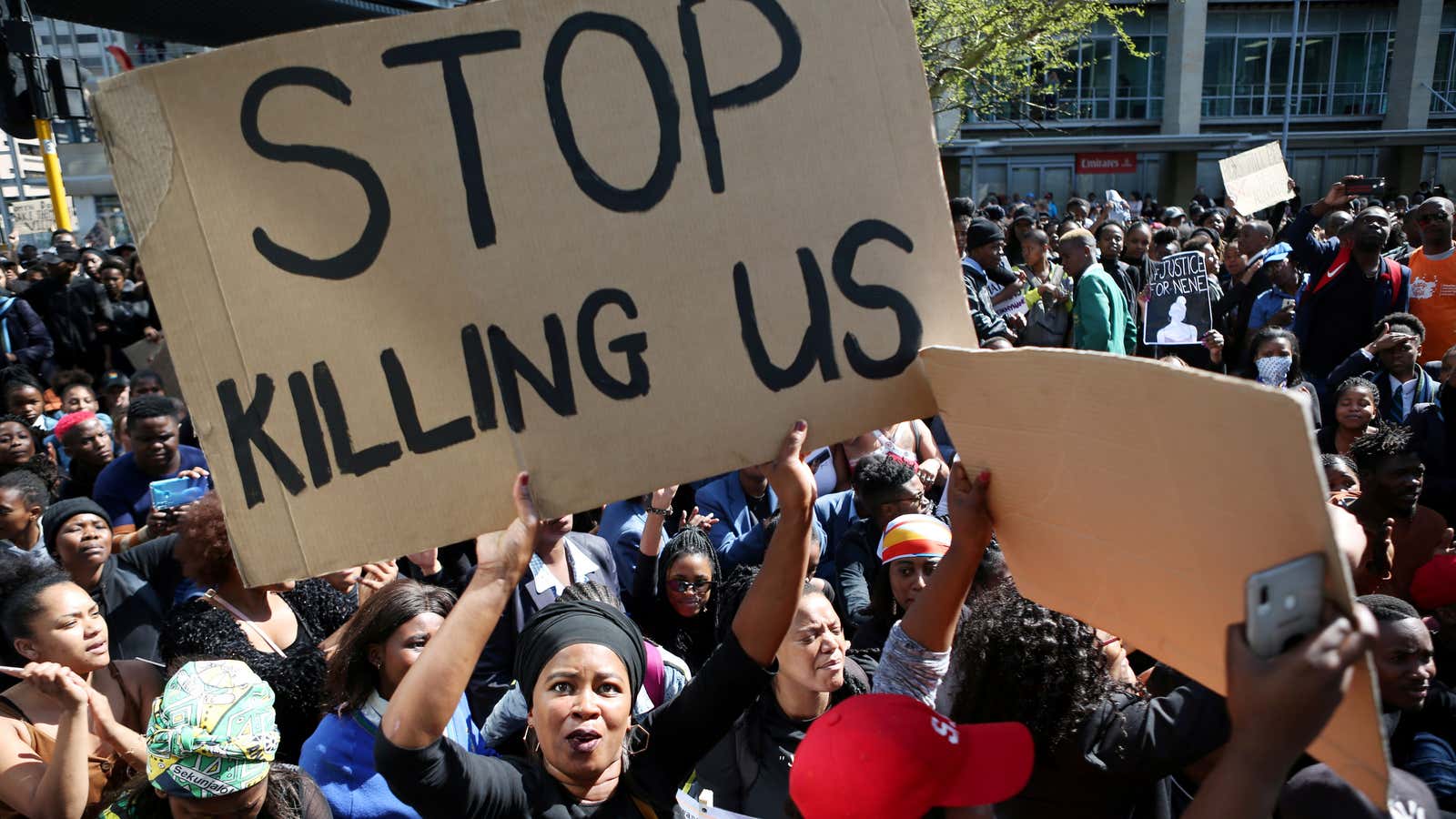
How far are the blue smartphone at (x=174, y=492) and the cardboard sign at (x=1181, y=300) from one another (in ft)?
21.2

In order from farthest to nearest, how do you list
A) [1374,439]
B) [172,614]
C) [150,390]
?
[150,390] < [1374,439] < [172,614]

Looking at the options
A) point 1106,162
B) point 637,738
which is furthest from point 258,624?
point 1106,162

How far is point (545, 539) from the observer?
401 centimetres

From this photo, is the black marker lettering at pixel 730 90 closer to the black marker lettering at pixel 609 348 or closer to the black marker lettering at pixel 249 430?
the black marker lettering at pixel 609 348

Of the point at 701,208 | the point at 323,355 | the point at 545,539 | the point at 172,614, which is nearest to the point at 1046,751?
the point at 701,208

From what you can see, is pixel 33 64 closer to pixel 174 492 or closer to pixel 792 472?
pixel 174 492

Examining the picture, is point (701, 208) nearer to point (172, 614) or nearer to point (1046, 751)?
point (1046, 751)

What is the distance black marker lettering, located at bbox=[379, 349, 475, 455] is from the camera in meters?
1.93

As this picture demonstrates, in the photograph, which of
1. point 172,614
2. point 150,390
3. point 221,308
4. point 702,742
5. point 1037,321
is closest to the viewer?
point 221,308

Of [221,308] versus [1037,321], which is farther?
[1037,321]

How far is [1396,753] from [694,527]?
2.44m

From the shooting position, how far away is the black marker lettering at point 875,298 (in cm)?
201

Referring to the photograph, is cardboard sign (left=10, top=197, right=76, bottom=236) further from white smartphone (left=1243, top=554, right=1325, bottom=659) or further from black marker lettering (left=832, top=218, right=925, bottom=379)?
white smartphone (left=1243, top=554, right=1325, bottom=659)

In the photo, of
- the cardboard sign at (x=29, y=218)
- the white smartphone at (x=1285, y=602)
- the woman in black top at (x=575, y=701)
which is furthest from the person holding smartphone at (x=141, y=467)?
the cardboard sign at (x=29, y=218)
